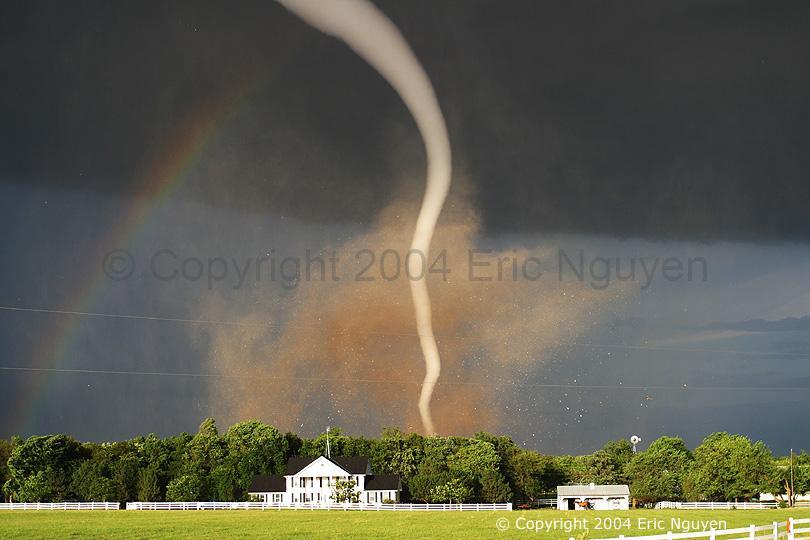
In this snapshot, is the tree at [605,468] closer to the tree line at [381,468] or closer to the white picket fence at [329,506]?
the tree line at [381,468]

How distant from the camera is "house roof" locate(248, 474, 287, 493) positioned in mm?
106938

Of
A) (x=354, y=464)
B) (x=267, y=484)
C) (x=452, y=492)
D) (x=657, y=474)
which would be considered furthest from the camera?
(x=657, y=474)

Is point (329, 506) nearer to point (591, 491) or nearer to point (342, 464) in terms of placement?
point (342, 464)

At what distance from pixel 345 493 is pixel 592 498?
28454 mm

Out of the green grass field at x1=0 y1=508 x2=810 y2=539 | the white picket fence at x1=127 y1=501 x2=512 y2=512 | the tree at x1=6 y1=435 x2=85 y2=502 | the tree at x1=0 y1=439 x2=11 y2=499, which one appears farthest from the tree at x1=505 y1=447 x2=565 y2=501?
the tree at x1=0 y1=439 x2=11 y2=499

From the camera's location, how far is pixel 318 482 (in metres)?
109

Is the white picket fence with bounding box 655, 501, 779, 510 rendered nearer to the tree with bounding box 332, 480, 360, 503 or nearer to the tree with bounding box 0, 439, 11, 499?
the tree with bounding box 332, 480, 360, 503

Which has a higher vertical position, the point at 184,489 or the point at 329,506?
the point at 184,489

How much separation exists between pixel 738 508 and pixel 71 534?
70970mm

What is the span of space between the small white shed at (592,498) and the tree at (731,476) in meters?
7.61

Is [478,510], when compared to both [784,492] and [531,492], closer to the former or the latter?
[531,492]

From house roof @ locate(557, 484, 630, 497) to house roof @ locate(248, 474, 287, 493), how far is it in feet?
99.4

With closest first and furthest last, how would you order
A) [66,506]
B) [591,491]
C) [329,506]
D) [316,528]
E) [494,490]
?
[316,528] → [329,506] → [66,506] → [494,490] → [591,491]

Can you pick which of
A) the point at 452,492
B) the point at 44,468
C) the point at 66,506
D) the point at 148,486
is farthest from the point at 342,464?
the point at 44,468
